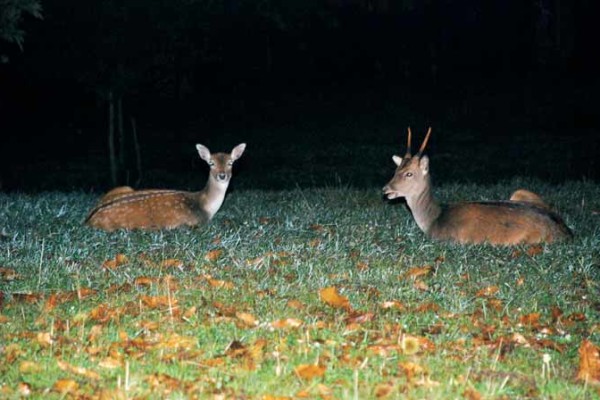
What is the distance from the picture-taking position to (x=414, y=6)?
3881 centimetres

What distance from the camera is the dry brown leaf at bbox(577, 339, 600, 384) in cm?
479

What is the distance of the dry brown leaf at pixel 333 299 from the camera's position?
611 centimetres

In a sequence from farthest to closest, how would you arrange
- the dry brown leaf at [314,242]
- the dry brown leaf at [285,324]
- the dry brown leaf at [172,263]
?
the dry brown leaf at [314,242]
the dry brown leaf at [172,263]
the dry brown leaf at [285,324]

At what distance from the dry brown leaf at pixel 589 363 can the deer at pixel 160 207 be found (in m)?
5.86

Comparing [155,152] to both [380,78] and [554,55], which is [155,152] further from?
[554,55]

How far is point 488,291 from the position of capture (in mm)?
6605

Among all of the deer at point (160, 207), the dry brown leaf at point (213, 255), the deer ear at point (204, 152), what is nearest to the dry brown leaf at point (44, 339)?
the dry brown leaf at point (213, 255)

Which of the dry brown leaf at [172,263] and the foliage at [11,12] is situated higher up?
the foliage at [11,12]

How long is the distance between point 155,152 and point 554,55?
60.9 ft

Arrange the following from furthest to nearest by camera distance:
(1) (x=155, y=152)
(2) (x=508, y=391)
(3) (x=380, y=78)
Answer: (3) (x=380, y=78), (1) (x=155, y=152), (2) (x=508, y=391)

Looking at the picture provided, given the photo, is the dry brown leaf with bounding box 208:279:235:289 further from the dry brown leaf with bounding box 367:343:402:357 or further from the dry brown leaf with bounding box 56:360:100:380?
the dry brown leaf with bounding box 56:360:100:380

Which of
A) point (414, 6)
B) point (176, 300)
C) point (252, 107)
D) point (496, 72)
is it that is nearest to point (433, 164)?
point (252, 107)

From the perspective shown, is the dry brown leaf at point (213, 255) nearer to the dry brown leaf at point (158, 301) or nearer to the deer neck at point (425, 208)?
the dry brown leaf at point (158, 301)

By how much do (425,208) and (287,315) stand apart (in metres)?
4.63
